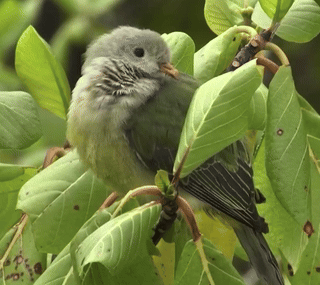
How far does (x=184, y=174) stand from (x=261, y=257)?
0.50 m

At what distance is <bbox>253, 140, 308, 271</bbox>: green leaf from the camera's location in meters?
1.20

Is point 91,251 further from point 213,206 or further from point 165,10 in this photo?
point 165,10

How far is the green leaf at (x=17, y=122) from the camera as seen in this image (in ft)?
4.03

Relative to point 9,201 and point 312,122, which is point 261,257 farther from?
point 9,201

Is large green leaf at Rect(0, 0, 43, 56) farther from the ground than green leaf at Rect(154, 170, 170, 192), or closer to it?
closer to it

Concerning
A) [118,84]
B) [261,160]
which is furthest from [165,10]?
[261,160]

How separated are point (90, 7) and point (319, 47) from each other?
4.79 ft

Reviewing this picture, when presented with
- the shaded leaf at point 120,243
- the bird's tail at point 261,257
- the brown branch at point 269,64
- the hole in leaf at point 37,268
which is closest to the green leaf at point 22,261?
the hole in leaf at point 37,268

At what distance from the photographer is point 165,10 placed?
380 centimetres

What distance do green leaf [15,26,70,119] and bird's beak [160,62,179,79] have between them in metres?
0.26

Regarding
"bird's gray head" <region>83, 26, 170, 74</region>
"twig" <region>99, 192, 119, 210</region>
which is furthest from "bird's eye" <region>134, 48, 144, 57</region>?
"twig" <region>99, 192, 119, 210</region>

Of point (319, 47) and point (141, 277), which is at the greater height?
point (141, 277)

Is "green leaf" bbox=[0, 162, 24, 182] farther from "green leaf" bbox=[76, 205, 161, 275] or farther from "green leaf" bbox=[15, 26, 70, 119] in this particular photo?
"green leaf" bbox=[76, 205, 161, 275]

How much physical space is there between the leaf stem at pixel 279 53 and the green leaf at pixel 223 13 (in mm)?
212
